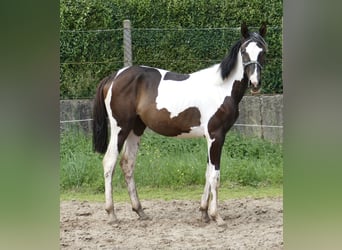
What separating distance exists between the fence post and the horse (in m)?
0.40

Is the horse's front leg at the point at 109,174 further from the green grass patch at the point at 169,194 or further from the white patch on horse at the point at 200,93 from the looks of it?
the white patch on horse at the point at 200,93

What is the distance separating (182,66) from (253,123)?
73 cm

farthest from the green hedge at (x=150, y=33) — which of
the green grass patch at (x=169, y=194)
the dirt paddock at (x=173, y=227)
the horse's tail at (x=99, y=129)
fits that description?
the dirt paddock at (x=173, y=227)

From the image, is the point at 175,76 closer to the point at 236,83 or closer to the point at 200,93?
the point at 200,93

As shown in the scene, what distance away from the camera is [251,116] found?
356 cm

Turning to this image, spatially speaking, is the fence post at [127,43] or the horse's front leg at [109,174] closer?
the horse's front leg at [109,174]

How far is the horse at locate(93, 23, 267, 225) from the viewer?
10.8 feet

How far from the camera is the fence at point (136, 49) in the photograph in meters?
3.70

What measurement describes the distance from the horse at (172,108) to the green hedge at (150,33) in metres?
0.32

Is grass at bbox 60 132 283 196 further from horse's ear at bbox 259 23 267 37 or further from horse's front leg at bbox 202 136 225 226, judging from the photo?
horse's ear at bbox 259 23 267 37

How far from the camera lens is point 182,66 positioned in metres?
3.86
